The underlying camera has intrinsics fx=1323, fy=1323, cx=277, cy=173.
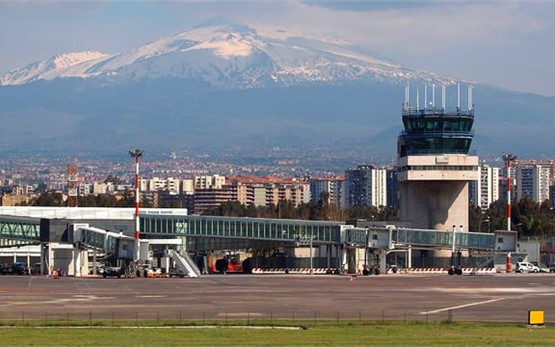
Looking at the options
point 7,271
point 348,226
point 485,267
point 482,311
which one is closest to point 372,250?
point 348,226

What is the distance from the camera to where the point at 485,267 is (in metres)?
174

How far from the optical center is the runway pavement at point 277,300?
74750 mm

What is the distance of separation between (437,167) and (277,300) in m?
102

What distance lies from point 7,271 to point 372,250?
1788 inches

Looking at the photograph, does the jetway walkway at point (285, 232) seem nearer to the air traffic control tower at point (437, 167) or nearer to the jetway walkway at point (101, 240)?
the jetway walkway at point (101, 240)

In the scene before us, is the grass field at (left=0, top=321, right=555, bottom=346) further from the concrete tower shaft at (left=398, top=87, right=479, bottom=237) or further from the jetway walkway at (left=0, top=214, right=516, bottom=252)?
the concrete tower shaft at (left=398, top=87, right=479, bottom=237)

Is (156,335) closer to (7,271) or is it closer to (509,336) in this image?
(509,336)

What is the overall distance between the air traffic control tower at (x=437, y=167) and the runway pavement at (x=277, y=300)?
66.6 metres

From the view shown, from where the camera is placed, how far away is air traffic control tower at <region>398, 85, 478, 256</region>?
189750 mm

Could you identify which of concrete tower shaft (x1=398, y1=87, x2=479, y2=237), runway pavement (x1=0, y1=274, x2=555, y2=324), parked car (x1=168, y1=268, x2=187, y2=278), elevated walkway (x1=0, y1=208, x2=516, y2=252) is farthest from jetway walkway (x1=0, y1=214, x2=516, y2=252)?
runway pavement (x1=0, y1=274, x2=555, y2=324)

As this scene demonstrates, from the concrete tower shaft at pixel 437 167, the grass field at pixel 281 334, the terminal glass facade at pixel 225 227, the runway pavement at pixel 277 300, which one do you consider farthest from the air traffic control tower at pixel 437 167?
the grass field at pixel 281 334

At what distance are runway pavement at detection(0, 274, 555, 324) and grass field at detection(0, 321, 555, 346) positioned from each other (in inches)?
219

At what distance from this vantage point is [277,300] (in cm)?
9025

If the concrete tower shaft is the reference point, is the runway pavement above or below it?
below
